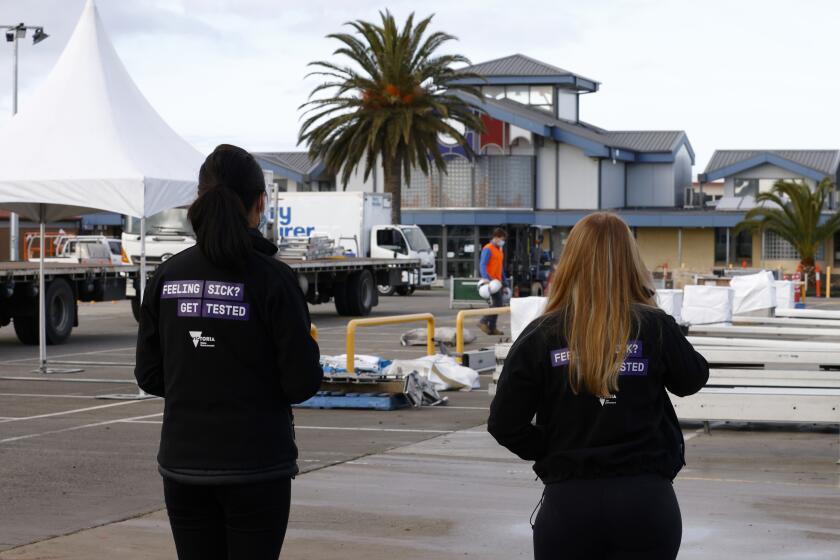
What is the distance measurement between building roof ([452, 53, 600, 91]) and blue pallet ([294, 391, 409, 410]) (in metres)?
44.6

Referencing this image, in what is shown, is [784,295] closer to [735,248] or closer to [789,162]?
[735,248]

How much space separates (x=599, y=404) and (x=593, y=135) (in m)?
54.5

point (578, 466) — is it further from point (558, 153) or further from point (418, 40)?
point (558, 153)

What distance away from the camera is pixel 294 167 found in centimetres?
6212

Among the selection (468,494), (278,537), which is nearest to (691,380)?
(278,537)

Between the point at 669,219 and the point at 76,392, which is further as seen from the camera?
the point at 669,219

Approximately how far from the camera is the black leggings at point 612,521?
11.7ft

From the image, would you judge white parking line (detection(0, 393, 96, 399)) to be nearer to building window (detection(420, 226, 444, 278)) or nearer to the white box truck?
the white box truck

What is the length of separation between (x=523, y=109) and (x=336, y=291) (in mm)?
28870

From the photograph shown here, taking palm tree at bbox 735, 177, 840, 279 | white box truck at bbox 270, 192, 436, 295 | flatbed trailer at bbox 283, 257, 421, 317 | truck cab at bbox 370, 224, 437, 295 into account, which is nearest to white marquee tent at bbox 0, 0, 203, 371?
flatbed trailer at bbox 283, 257, 421, 317

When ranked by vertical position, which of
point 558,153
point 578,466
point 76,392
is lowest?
point 76,392

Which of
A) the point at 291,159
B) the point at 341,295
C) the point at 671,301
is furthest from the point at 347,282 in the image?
the point at 291,159

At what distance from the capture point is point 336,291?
31188 mm

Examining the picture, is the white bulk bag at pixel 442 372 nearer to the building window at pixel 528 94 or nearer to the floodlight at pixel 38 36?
the floodlight at pixel 38 36
